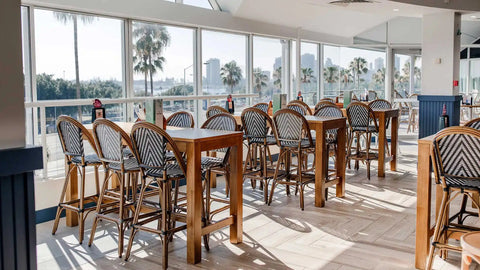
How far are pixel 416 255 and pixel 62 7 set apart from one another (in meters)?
4.59

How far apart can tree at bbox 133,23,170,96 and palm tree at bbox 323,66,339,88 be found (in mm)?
4984

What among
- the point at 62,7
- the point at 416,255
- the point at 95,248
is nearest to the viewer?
the point at 416,255

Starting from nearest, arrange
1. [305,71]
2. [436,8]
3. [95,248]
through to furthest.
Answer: [95,248], [436,8], [305,71]

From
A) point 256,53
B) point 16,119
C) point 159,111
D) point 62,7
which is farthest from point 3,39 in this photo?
point 256,53

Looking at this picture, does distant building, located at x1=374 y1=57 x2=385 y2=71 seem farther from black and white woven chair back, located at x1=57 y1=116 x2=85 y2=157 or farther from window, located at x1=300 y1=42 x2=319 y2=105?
black and white woven chair back, located at x1=57 y1=116 x2=85 y2=157

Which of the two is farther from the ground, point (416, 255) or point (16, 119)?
point (16, 119)

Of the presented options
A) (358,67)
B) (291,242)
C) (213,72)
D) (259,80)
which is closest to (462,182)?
(291,242)

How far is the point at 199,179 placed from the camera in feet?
11.6

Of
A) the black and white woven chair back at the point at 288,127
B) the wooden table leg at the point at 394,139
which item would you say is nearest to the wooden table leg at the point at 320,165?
the black and white woven chair back at the point at 288,127

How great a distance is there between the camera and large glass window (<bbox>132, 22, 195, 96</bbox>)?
686cm

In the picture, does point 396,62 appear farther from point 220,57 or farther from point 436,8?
point 220,57

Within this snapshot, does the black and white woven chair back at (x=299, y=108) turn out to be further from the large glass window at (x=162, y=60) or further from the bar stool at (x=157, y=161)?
the bar stool at (x=157, y=161)

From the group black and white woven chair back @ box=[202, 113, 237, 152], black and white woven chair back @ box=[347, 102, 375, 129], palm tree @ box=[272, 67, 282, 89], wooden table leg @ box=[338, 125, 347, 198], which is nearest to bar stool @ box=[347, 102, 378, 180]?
black and white woven chair back @ box=[347, 102, 375, 129]

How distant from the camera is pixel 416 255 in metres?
3.48
